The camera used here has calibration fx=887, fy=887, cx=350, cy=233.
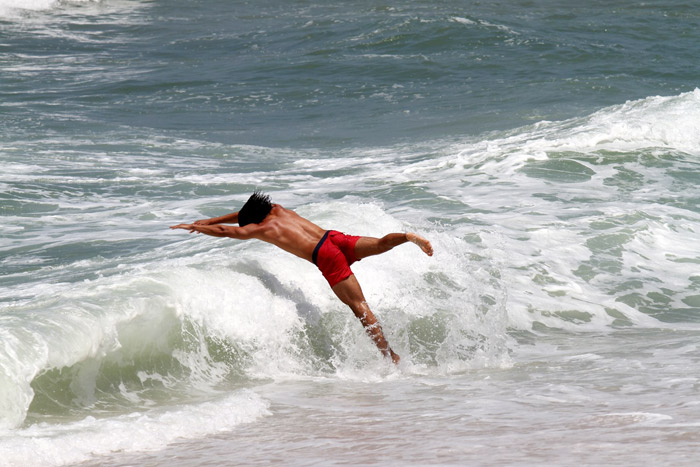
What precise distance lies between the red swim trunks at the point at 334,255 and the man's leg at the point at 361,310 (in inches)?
2.2

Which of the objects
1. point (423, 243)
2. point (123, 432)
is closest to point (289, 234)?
point (423, 243)

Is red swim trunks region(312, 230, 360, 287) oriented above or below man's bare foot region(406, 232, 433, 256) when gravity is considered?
below

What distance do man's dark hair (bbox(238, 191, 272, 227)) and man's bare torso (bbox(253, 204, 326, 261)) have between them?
0.05m

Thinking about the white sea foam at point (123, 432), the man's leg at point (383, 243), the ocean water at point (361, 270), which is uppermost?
the man's leg at point (383, 243)

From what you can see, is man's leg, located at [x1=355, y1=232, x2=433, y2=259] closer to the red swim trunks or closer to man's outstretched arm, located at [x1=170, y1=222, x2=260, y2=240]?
the red swim trunks

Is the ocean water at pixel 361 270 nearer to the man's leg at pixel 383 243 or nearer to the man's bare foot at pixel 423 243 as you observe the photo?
the man's leg at pixel 383 243

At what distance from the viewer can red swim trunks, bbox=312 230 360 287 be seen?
6508 mm

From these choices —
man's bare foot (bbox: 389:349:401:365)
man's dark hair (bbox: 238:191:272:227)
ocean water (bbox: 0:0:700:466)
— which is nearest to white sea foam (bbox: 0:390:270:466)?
ocean water (bbox: 0:0:700:466)

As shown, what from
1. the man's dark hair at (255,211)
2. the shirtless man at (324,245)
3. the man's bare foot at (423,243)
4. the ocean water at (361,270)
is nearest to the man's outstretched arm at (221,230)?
the shirtless man at (324,245)

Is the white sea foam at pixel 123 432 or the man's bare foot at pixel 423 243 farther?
the man's bare foot at pixel 423 243

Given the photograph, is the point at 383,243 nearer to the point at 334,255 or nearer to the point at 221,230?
the point at 334,255

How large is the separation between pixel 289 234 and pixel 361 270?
1.50 m

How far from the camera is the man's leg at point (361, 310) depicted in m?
6.56

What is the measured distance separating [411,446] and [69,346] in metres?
2.58
